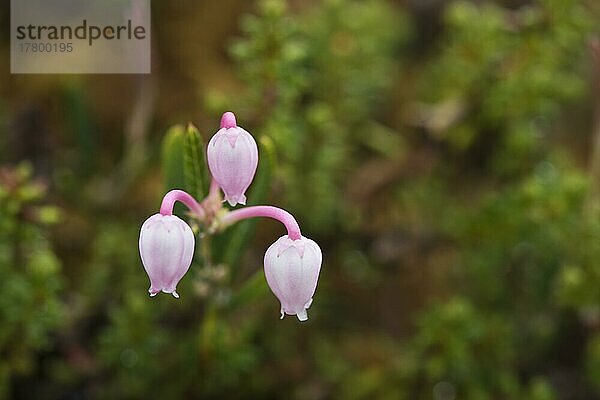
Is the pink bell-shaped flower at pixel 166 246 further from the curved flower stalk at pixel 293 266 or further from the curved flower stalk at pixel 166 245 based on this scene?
the curved flower stalk at pixel 293 266

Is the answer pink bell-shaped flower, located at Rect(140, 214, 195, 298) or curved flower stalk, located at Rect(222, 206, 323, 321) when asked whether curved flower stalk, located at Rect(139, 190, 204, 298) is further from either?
curved flower stalk, located at Rect(222, 206, 323, 321)

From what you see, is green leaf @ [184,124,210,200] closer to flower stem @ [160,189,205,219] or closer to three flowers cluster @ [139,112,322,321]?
flower stem @ [160,189,205,219]

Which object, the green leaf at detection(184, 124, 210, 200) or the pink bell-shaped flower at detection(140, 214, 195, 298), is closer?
the pink bell-shaped flower at detection(140, 214, 195, 298)

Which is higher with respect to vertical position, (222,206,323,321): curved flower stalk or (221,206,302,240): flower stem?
(221,206,302,240): flower stem

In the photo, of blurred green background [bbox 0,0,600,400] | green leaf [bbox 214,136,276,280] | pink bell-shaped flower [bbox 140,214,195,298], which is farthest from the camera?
blurred green background [bbox 0,0,600,400]

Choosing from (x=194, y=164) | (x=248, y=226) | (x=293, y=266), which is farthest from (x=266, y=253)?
(x=248, y=226)

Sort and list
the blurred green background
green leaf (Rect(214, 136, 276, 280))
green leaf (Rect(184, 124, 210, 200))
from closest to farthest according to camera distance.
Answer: green leaf (Rect(184, 124, 210, 200)), green leaf (Rect(214, 136, 276, 280)), the blurred green background

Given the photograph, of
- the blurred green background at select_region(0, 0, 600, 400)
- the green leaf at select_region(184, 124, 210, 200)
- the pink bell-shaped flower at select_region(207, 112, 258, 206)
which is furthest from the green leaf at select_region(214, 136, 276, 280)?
the pink bell-shaped flower at select_region(207, 112, 258, 206)

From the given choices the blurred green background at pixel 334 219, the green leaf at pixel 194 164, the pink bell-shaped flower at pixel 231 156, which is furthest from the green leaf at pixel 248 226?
the pink bell-shaped flower at pixel 231 156
